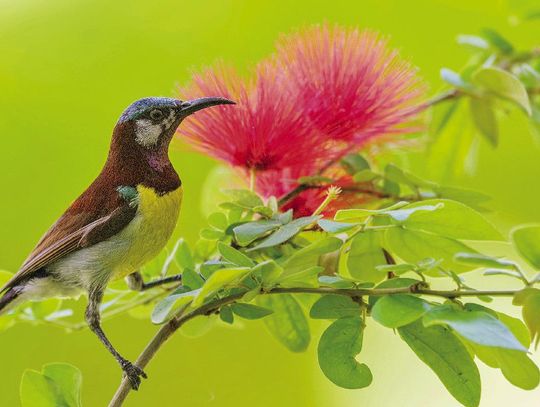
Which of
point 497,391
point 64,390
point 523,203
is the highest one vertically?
point 64,390

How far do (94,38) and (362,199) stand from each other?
1854 mm

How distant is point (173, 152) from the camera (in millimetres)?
2475

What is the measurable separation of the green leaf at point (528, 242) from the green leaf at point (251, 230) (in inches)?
9.2

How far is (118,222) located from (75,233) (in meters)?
0.06

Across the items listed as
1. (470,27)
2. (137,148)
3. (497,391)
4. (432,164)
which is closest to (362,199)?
(137,148)

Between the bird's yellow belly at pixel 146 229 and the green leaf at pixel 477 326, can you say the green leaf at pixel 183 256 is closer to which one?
the bird's yellow belly at pixel 146 229

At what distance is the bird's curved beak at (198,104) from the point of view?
95 centimetres

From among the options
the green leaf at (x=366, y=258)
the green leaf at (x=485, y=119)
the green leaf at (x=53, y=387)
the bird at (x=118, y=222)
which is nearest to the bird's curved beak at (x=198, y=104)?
the bird at (x=118, y=222)

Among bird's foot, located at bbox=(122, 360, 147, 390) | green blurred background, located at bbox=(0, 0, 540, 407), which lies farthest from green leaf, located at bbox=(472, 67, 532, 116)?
green blurred background, located at bbox=(0, 0, 540, 407)

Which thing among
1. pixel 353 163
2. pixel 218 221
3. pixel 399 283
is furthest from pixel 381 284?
pixel 353 163

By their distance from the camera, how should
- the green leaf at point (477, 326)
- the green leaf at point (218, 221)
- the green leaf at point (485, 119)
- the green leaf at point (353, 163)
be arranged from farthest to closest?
the green leaf at point (485, 119)
the green leaf at point (353, 163)
the green leaf at point (218, 221)
the green leaf at point (477, 326)

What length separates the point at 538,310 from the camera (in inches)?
29.2

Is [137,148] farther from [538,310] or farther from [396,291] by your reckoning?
[538,310]

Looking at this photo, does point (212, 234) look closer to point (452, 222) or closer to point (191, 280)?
point (191, 280)
